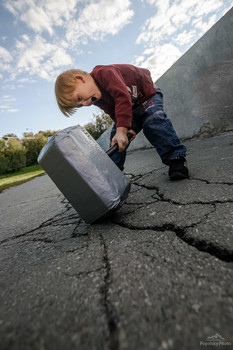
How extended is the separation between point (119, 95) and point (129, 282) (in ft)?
3.59

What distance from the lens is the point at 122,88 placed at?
1.23 m

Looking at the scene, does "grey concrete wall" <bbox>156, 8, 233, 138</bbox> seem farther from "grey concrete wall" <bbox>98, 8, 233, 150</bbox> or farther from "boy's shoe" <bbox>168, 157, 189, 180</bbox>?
"boy's shoe" <bbox>168, 157, 189, 180</bbox>

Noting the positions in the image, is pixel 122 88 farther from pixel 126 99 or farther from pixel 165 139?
pixel 165 139

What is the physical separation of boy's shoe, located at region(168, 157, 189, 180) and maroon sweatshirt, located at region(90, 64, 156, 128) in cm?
45

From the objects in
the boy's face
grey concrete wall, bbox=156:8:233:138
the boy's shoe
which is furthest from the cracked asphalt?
grey concrete wall, bbox=156:8:233:138

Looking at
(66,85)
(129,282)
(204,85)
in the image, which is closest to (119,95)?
(66,85)

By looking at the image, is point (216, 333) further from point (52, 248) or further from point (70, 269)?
point (52, 248)

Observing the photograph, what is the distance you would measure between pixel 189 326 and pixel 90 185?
61cm

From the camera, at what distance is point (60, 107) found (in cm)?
149

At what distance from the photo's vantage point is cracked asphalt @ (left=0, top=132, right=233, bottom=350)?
381mm

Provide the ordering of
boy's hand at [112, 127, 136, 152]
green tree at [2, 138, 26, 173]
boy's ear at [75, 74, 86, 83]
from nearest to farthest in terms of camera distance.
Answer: boy's hand at [112, 127, 136, 152]
boy's ear at [75, 74, 86, 83]
green tree at [2, 138, 26, 173]

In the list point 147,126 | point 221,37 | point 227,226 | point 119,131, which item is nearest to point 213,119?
point 221,37

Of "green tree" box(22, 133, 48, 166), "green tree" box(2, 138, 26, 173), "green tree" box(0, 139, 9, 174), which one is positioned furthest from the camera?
"green tree" box(22, 133, 48, 166)

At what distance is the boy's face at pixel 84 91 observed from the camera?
135cm
